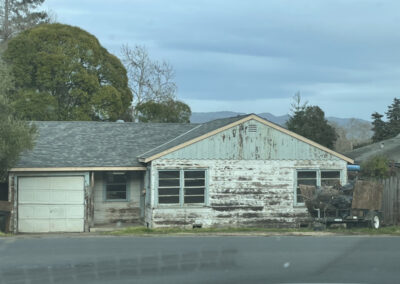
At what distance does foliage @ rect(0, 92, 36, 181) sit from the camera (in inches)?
873

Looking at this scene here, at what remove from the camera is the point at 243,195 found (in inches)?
1016

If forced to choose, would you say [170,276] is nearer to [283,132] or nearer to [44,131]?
[283,132]

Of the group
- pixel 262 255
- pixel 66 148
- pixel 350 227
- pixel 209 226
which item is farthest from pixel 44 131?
pixel 262 255

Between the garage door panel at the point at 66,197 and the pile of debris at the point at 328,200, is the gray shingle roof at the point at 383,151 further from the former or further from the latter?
the garage door panel at the point at 66,197

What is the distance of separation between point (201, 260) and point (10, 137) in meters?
11.1

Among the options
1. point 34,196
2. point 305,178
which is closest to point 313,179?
point 305,178

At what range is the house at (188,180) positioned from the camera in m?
25.0

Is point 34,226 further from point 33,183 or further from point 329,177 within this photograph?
point 329,177

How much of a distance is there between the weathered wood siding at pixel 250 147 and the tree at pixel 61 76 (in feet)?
55.6

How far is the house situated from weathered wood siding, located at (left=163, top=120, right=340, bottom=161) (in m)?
0.04

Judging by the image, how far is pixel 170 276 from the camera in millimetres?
11922

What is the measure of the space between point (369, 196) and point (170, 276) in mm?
13367

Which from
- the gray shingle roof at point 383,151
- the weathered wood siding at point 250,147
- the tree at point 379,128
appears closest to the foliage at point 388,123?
the tree at point 379,128

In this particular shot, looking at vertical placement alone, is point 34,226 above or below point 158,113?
below
